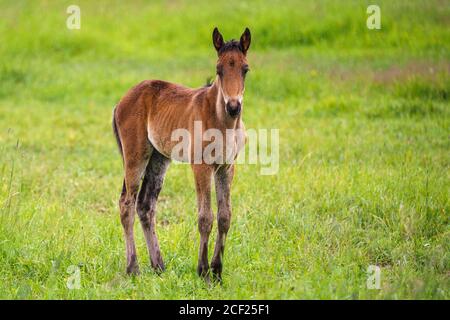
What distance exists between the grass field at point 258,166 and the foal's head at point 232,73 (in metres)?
1.56

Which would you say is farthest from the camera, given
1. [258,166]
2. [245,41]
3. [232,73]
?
[258,166]

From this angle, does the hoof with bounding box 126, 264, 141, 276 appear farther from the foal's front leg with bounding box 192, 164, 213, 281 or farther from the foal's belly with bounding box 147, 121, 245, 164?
the foal's belly with bounding box 147, 121, 245, 164

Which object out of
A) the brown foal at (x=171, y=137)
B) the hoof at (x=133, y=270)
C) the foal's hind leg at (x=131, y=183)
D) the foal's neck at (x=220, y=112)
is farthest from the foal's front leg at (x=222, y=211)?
the foal's hind leg at (x=131, y=183)

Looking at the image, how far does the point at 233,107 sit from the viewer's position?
17.3 ft

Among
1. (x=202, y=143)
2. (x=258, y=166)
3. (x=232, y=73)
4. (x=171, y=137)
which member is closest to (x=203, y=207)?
(x=202, y=143)

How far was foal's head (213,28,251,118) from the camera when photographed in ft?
17.4

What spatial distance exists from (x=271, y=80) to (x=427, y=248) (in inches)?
350

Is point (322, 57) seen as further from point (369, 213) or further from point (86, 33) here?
point (369, 213)

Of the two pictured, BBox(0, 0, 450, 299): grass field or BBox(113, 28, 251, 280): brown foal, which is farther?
BBox(0, 0, 450, 299): grass field

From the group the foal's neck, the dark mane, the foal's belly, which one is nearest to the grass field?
the foal's belly

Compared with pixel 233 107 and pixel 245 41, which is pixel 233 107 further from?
pixel 245 41

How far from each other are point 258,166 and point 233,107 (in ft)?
15.5
